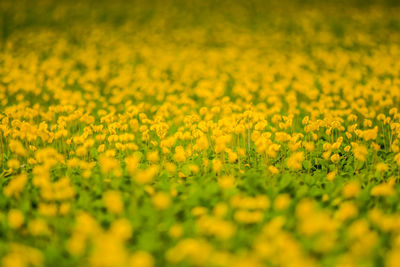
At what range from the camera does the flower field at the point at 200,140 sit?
2.20 meters

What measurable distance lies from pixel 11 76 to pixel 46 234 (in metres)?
4.40

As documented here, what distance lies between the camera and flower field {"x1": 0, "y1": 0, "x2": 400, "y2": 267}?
220 centimetres

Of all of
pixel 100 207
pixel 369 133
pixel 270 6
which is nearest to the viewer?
pixel 100 207

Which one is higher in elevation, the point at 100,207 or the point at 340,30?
the point at 340,30

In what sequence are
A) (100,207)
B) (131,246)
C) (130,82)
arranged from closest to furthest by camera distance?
(131,246)
(100,207)
(130,82)

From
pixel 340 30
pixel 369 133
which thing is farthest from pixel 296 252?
pixel 340 30

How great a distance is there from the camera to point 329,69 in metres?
7.05

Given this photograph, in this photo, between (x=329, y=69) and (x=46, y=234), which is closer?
(x=46, y=234)

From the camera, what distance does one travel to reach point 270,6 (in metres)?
14.1

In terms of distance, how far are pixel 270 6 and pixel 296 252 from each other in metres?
13.7

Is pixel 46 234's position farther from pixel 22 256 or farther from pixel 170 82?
pixel 170 82

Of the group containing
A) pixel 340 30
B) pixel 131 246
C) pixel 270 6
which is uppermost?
pixel 270 6

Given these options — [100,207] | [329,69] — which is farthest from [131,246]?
[329,69]

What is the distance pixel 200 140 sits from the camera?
3.22m
